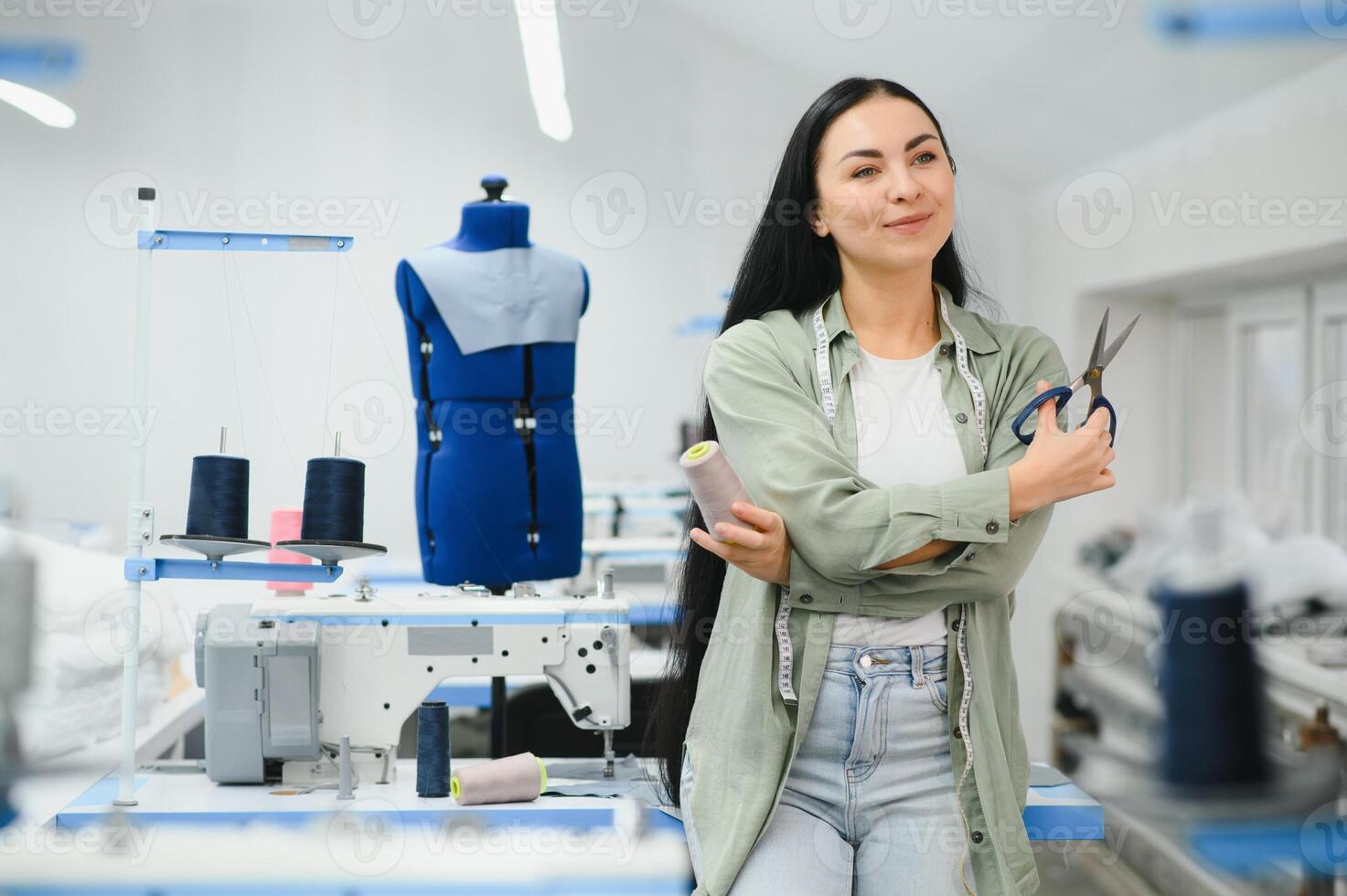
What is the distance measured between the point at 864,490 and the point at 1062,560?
3.14 meters

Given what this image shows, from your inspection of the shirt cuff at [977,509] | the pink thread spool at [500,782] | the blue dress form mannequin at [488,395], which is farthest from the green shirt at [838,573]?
the blue dress form mannequin at [488,395]

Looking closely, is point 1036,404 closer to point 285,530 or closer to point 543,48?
point 285,530

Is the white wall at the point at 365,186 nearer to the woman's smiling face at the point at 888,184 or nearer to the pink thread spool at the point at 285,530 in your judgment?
the pink thread spool at the point at 285,530

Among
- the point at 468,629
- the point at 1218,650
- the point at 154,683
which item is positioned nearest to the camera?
the point at 468,629

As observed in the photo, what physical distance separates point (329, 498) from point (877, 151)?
0.88m

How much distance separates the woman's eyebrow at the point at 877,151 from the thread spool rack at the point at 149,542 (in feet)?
2.51

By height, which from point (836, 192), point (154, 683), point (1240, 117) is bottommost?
point (154, 683)

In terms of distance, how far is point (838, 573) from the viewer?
1.25m

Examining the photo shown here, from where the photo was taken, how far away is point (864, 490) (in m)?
1.23

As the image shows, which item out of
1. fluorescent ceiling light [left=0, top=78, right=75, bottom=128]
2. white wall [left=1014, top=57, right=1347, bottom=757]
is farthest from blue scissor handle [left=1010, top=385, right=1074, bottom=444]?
fluorescent ceiling light [left=0, top=78, right=75, bottom=128]

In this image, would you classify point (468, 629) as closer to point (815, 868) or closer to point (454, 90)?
point (815, 868)

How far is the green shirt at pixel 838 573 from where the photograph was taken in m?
1.22

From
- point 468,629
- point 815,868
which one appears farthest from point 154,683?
point 815,868

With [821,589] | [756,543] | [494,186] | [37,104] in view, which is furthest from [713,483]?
[37,104]
